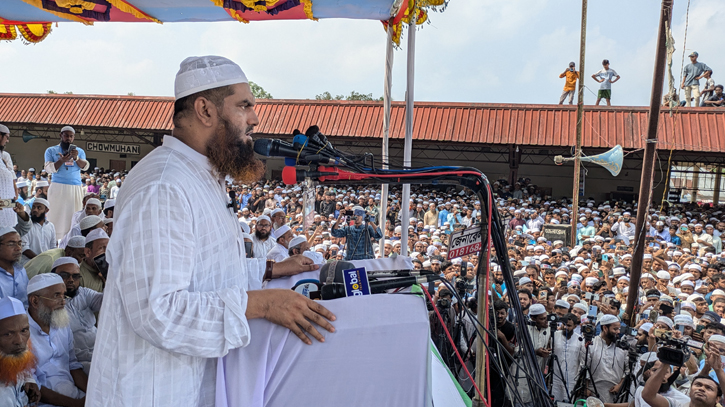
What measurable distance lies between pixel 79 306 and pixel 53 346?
2.10 feet

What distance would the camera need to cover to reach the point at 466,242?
6.23ft

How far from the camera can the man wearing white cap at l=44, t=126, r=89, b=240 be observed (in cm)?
611

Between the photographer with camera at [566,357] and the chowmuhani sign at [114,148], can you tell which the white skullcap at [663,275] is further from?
the chowmuhani sign at [114,148]

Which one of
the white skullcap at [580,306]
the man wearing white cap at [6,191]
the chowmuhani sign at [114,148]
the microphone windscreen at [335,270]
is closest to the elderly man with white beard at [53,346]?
the man wearing white cap at [6,191]

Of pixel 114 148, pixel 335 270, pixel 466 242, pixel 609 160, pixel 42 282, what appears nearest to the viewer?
pixel 335 270

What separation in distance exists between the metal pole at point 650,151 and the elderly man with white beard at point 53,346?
5369 millimetres

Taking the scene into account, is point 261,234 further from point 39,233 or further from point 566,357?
point 566,357

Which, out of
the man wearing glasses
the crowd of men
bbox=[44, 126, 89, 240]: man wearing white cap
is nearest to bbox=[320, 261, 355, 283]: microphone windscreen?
the crowd of men

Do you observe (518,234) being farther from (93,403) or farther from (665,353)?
(93,403)

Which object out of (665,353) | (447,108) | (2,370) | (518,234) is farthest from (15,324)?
(447,108)

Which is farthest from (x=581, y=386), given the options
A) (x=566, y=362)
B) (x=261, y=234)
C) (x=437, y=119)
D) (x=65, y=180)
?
(x=437, y=119)

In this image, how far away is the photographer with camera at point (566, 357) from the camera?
16.7 ft

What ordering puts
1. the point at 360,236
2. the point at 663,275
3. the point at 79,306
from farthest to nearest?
the point at 663,275 < the point at 360,236 < the point at 79,306

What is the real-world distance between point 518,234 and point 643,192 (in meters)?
6.66
